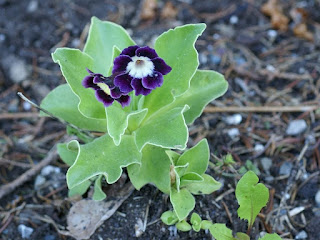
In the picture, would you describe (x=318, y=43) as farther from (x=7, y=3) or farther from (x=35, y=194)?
(x=7, y=3)

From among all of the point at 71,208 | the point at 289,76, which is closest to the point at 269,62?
the point at 289,76

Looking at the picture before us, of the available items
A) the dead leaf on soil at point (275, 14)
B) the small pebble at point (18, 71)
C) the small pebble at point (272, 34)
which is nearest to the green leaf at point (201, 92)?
the small pebble at point (272, 34)

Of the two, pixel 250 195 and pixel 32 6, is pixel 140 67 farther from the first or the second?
pixel 32 6

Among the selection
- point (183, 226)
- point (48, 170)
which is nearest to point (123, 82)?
point (183, 226)

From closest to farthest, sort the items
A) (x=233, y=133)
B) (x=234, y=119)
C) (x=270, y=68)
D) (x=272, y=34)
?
(x=233, y=133)
(x=234, y=119)
(x=270, y=68)
(x=272, y=34)

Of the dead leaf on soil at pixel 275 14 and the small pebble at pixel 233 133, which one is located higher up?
the dead leaf on soil at pixel 275 14

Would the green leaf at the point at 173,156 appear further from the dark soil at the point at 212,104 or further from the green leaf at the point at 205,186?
the dark soil at the point at 212,104
